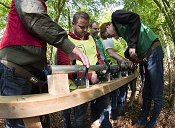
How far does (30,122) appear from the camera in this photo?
2191 mm

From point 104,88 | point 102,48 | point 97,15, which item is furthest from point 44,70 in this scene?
point 97,15

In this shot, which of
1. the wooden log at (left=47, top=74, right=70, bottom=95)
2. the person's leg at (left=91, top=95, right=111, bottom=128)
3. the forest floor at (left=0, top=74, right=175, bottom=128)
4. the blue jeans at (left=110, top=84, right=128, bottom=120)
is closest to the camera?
the wooden log at (left=47, top=74, right=70, bottom=95)

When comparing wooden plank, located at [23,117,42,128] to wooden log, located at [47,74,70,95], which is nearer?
wooden plank, located at [23,117,42,128]

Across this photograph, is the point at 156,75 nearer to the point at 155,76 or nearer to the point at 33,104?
the point at 155,76

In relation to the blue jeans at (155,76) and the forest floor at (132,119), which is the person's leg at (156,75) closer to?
the blue jeans at (155,76)

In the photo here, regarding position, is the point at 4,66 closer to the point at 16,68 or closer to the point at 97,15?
the point at 16,68

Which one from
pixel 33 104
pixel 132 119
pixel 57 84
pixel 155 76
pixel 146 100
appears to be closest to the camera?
pixel 33 104

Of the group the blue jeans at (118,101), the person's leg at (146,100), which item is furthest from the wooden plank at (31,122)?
the blue jeans at (118,101)

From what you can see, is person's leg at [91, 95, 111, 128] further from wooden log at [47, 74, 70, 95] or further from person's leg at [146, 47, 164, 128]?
wooden log at [47, 74, 70, 95]

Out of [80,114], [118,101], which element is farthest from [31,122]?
[118,101]

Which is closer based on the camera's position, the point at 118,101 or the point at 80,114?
the point at 80,114

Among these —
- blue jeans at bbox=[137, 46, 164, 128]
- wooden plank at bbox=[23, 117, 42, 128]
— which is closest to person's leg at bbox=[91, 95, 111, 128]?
blue jeans at bbox=[137, 46, 164, 128]

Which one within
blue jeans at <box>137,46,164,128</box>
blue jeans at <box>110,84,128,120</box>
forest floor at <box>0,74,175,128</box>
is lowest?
forest floor at <box>0,74,175,128</box>

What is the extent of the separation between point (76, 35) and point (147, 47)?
112 cm
